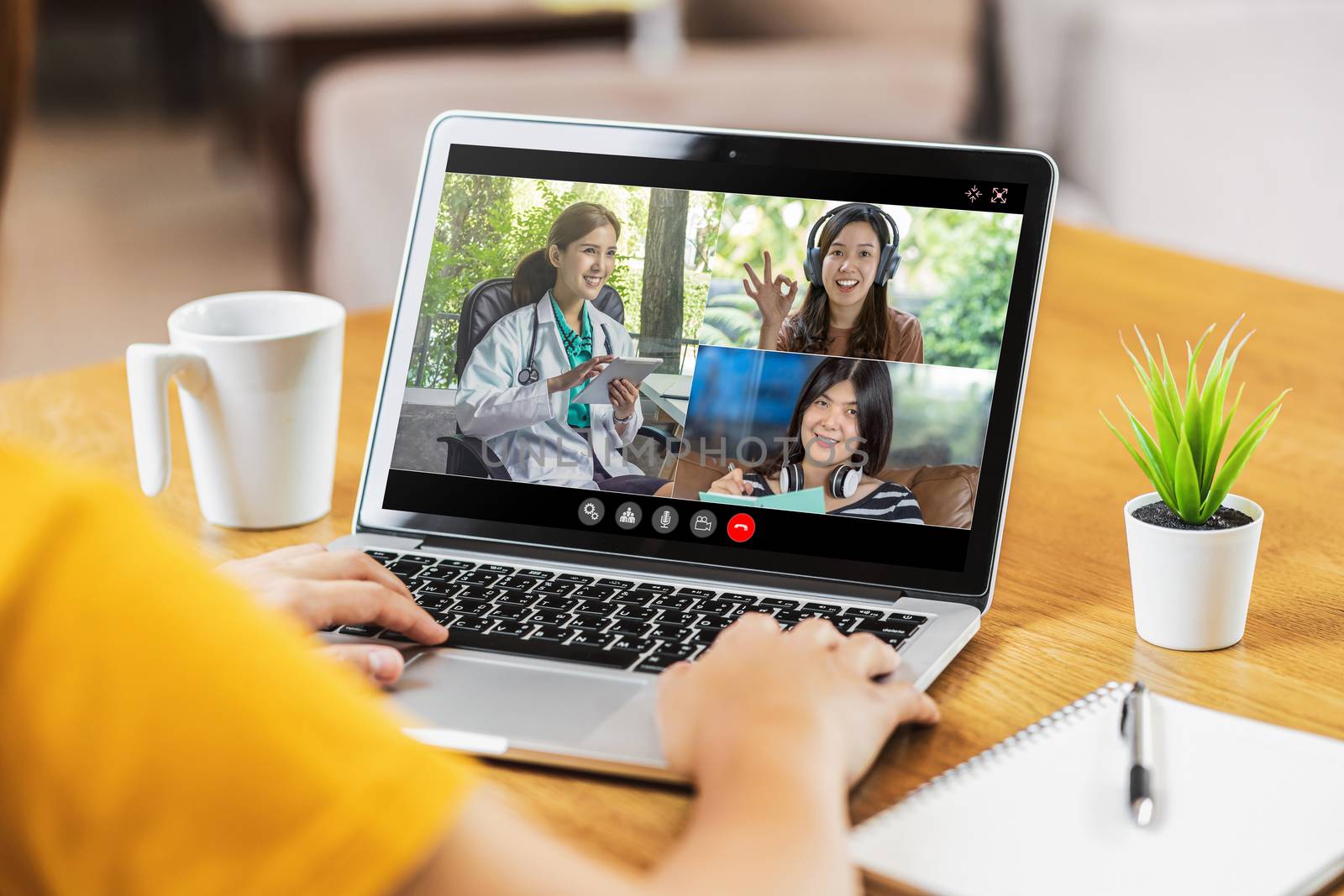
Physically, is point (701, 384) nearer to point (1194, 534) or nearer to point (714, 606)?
point (714, 606)

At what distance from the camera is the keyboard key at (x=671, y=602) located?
0.73 metres

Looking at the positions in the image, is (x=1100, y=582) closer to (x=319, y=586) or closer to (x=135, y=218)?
(x=319, y=586)

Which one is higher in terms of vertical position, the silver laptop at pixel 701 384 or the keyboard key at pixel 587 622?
the silver laptop at pixel 701 384

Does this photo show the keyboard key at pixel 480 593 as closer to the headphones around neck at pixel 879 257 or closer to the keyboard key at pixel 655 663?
the keyboard key at pixel 655 663

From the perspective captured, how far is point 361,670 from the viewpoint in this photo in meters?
0.64

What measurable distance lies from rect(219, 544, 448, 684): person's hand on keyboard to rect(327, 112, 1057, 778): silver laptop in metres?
0.02

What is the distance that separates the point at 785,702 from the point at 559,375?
0.31m

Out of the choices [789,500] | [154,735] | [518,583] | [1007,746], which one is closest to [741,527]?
[789,500]

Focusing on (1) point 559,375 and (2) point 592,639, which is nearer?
(2) point 592,639

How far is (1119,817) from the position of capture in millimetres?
539

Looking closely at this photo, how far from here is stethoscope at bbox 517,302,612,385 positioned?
0.81m

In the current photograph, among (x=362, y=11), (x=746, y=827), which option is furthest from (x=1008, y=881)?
(x=362, y=11)

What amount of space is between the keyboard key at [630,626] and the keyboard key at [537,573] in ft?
0.26

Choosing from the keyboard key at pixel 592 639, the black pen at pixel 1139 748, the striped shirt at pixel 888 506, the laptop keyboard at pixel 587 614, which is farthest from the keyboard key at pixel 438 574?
the black pen at pixel 1139 748
